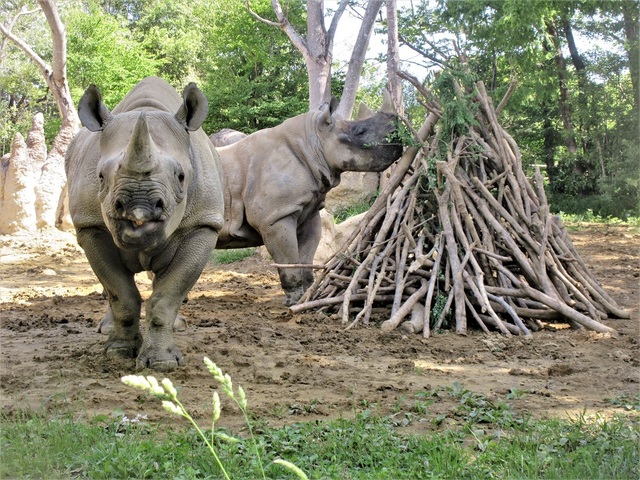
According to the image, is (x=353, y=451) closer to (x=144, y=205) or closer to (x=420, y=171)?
(x=144, y=205)

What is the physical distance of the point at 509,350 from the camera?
20.4 ft

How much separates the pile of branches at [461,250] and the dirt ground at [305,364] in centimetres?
28

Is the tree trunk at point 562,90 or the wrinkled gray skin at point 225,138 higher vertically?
the tree trunk at point 562,90

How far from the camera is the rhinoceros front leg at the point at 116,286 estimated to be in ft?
17.8

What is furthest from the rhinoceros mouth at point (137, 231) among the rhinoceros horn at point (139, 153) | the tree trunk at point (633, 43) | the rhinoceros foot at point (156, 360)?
the tree trunk at point (633, 43)

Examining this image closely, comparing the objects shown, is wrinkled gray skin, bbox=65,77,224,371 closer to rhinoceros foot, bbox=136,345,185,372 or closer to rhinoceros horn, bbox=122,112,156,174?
rhinoceros foot, bbox=136,345,185,372

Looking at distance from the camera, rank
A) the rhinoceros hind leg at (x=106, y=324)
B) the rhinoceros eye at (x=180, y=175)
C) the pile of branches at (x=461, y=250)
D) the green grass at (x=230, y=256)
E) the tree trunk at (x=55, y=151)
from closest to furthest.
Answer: the rhinoceros eye at (x=180, y=175)
the rhinoceros hind leg at (x=106, y=324)
the pile of branches at (x=461, y=250)
the green grass at (x=230, y=256)
the tree trunk at (x=55, y=151)

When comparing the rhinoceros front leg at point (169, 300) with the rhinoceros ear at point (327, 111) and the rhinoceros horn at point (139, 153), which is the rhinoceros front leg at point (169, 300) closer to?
the rhinoceros horn at point (139, 153)

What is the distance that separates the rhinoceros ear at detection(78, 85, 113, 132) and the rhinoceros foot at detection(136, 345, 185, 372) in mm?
1464

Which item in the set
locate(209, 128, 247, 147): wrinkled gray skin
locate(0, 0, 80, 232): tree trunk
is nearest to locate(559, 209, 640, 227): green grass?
locate(209, 128, 247, 147): wrinkled gray skin

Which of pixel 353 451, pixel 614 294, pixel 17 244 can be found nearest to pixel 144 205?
pixel 353 451

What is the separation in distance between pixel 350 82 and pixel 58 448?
14460 mm

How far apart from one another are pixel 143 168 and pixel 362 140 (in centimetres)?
465

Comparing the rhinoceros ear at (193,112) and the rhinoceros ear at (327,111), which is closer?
the rhinoceros ear at (193,112)
